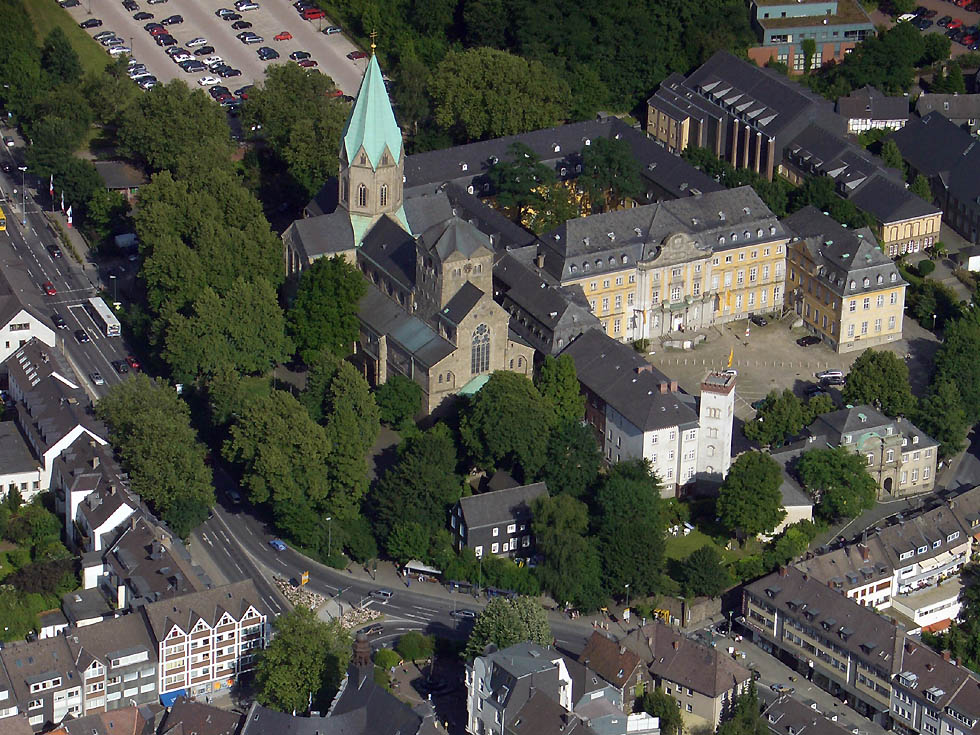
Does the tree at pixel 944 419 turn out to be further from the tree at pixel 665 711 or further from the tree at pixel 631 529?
the tree at pixel 665 711

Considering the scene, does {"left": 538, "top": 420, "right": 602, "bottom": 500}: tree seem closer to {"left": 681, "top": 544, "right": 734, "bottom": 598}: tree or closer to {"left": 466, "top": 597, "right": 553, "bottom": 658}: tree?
{"left": 681, "top": 544, "right": 734, "bottom": 598}: tree

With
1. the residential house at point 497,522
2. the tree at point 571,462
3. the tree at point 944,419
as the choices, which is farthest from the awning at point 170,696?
the tree at point 944,419

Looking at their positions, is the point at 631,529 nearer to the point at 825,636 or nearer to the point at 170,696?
the point at 825,636

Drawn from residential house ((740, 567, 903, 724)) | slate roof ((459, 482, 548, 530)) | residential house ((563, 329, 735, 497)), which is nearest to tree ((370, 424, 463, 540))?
slate roof ((459, 482, 548, 530))

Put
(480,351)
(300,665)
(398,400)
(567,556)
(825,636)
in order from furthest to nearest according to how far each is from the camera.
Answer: (480,351), (398,400), (567,556), (825,636), (300,665)

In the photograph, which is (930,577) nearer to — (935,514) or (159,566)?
(935,514)

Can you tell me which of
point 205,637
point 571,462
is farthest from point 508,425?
point 205,637

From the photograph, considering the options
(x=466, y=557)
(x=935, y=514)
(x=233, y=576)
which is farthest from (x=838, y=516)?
(x=233, y=576)
